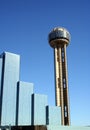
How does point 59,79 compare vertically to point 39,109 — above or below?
A: above

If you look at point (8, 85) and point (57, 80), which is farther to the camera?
point (57, 80)

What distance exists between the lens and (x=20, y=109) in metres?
83.6

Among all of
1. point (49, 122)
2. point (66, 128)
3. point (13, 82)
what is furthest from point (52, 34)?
point (66, 128)

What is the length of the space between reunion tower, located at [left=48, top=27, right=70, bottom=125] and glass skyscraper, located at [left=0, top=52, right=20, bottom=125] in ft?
85.1

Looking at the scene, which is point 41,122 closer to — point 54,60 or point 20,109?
point 20,109

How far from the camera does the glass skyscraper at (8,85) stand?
8056 centimetres

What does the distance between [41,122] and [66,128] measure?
17.0 metres

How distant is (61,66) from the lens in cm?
10950

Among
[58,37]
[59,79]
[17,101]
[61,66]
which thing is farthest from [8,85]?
[58,37]

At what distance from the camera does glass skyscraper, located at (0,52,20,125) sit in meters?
80.6

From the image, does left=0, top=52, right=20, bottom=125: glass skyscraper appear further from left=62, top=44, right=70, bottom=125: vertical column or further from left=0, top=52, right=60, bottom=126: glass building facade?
left=62, top=44, right=70, bottom=125: vertical column

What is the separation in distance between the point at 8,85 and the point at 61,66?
3441cm

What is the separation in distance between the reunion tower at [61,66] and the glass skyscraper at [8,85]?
25.9 metres

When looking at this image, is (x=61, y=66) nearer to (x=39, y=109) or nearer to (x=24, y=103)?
(x=39, y=109)
